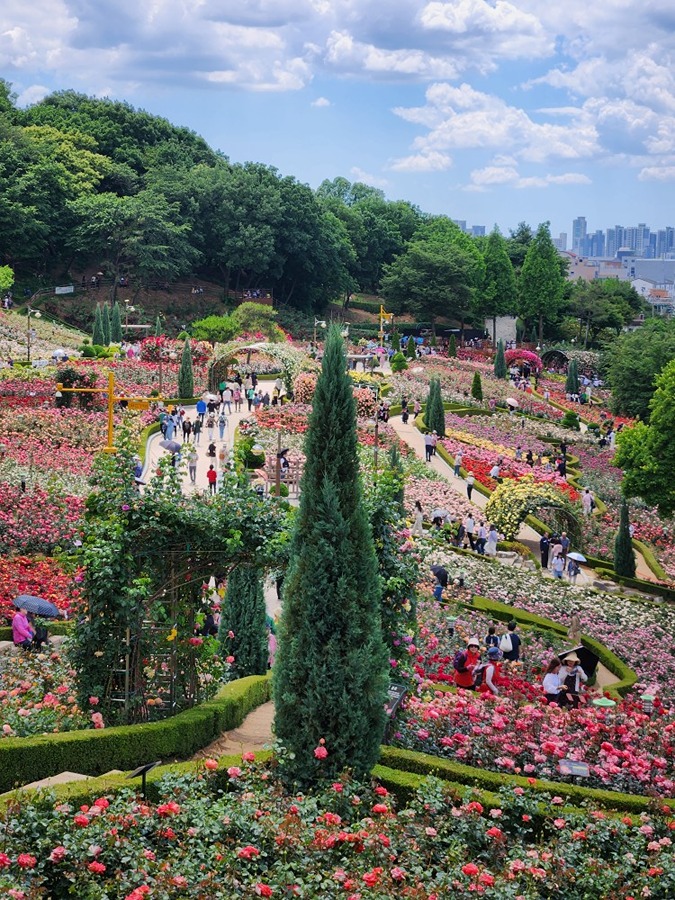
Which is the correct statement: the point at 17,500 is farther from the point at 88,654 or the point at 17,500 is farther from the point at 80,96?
the point at 80,96

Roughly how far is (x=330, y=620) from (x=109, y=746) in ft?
8.54

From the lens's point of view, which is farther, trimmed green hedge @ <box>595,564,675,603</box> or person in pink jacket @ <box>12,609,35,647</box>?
trimmed green hedge @ <box>595,564,675,603</box>

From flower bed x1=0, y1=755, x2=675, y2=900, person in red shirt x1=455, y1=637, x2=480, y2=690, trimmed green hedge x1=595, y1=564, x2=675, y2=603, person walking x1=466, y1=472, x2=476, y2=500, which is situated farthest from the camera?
person walking x1=466, y1=472, x2=476, y2=500

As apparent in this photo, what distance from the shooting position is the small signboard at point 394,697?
1116cm

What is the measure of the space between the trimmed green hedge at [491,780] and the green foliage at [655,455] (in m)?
16.4

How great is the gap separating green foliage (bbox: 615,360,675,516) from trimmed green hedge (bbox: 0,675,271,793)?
16.5m

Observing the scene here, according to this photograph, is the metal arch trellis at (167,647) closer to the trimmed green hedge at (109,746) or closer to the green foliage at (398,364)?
the trimmed green hedge at (109,746)

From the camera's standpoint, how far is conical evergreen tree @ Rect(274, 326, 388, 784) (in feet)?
32.7

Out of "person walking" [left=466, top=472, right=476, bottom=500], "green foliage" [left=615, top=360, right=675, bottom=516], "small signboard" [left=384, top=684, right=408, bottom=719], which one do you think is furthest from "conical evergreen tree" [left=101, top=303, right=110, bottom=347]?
"small signboard" [left=384, top=684, right=408, bottom=719]

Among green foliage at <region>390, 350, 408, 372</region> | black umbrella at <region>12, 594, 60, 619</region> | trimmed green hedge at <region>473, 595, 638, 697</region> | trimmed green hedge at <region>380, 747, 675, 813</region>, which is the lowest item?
trimmed green hedge at <region>473, 595, 638, 697</region>

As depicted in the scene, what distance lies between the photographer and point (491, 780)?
1071 cm

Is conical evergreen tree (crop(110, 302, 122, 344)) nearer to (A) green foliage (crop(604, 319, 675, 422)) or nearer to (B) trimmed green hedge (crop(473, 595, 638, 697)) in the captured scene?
(A) green foliage (crop(604, 319, 675, 422))

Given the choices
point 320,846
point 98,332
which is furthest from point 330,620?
point 98,332

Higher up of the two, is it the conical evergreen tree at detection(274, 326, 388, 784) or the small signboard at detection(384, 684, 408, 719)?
the conical evergreen tree at detection(274, 326, 388, 784)
